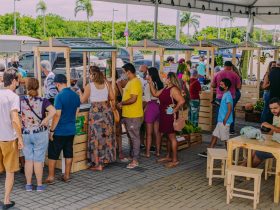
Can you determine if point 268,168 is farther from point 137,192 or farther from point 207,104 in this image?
point 207,104

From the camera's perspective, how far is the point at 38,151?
565 centimetres

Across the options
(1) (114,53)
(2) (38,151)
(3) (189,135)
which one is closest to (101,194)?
(2) (38,151)

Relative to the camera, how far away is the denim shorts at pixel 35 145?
557 cm

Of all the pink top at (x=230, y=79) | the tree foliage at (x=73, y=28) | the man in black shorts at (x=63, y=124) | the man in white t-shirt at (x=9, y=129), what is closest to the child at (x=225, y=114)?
the pink top at (x=230, y=79)

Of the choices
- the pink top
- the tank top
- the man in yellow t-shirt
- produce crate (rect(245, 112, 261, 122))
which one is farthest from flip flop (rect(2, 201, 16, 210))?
produce crate (rect(245, 112, 261, 122))

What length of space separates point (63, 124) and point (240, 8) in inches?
429

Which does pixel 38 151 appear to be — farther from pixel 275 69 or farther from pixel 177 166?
pixel 275 69

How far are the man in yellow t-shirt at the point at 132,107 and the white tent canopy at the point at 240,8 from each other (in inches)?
211

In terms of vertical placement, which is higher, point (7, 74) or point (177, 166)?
point (7, 74)

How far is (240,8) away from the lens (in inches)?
589

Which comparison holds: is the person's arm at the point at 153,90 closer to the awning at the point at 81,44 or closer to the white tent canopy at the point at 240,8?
the awning at the point at 81,44

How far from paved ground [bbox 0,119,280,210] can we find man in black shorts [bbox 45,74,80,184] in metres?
0.45

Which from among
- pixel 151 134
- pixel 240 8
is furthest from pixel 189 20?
pixel 151 134

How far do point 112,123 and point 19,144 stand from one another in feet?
7.11
